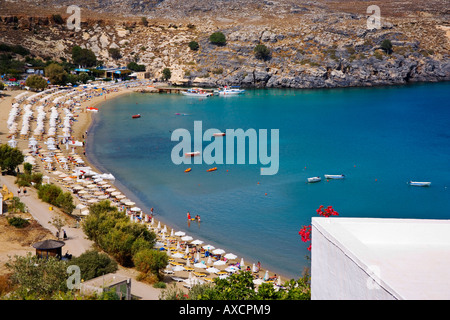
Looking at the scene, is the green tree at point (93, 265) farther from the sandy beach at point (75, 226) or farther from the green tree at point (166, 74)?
the green tree at point (166, 74)

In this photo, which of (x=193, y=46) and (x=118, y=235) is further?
(x=193, y=46)

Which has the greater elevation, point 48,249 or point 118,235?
point 48,249

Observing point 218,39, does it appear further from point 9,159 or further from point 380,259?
point 380,259

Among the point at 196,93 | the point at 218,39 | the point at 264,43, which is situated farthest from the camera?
the point at 264,43

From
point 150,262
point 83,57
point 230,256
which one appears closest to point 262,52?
point 83,57

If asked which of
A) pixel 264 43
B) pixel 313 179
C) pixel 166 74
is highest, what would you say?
pixel 264 43

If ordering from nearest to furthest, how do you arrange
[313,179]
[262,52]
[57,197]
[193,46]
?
[57,197] → [313,179] → [262,52] → [193,46]
